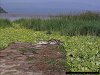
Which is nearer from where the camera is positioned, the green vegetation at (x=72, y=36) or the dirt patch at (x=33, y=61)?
the dirt patch at (x=33, y=61)

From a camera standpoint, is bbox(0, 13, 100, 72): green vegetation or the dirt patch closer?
the dirt patch

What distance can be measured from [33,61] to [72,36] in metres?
6.32

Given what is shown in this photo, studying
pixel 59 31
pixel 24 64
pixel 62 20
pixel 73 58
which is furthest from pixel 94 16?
pixel 24 64

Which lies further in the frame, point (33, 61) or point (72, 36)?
point (72, 36)

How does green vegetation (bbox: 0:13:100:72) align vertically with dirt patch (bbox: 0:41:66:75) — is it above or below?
below

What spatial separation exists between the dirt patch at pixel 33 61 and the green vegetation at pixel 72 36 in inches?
11.1

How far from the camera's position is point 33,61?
795 centimetres

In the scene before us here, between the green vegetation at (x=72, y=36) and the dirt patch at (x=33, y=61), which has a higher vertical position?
the dirt patch at (x=33, y=61)

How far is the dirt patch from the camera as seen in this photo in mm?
6953

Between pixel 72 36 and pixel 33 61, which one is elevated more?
pixel 33 61

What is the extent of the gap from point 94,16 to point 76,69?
1236 cm

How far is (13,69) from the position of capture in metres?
7.05

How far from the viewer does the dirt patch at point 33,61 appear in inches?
274

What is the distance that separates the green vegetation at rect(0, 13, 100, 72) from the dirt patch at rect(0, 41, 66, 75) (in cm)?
28
